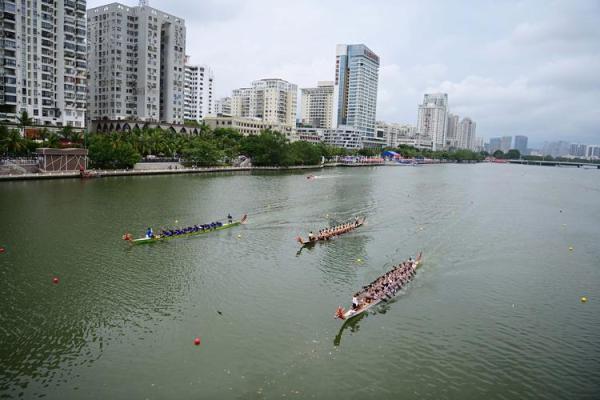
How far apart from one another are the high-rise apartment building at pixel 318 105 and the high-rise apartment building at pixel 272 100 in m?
23.0

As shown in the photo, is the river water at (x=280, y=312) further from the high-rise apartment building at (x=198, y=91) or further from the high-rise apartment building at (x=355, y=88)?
the high-rise apartment building at (x=355, y=88)

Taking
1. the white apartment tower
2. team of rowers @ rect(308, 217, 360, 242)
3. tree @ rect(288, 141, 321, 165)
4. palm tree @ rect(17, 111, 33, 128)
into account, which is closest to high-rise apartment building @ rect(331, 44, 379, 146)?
the white apartment tower

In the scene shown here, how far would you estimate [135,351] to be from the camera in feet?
46.2

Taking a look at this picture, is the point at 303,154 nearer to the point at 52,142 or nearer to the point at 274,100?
the point at 52,142

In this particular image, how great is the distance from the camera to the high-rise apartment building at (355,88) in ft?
581

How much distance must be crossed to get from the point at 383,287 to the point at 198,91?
397 feet

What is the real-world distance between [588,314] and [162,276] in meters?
19.6

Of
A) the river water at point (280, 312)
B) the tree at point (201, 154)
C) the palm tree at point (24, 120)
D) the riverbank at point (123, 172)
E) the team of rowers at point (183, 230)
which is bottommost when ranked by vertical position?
the river water at point (280, 312)

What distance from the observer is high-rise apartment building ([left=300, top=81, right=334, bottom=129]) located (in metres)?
187

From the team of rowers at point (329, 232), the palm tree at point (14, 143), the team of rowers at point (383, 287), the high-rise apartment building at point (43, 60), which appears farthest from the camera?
the high-rise apartment building at point (43, 60)

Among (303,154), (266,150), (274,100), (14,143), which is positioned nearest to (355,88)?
(274,100)

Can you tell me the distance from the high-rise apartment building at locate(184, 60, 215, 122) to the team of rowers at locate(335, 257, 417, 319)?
103 m

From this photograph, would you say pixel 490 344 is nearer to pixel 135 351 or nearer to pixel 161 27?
pixel 135 351

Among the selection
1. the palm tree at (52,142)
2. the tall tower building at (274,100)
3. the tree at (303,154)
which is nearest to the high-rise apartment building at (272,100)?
the tall tower building at (274,100)
